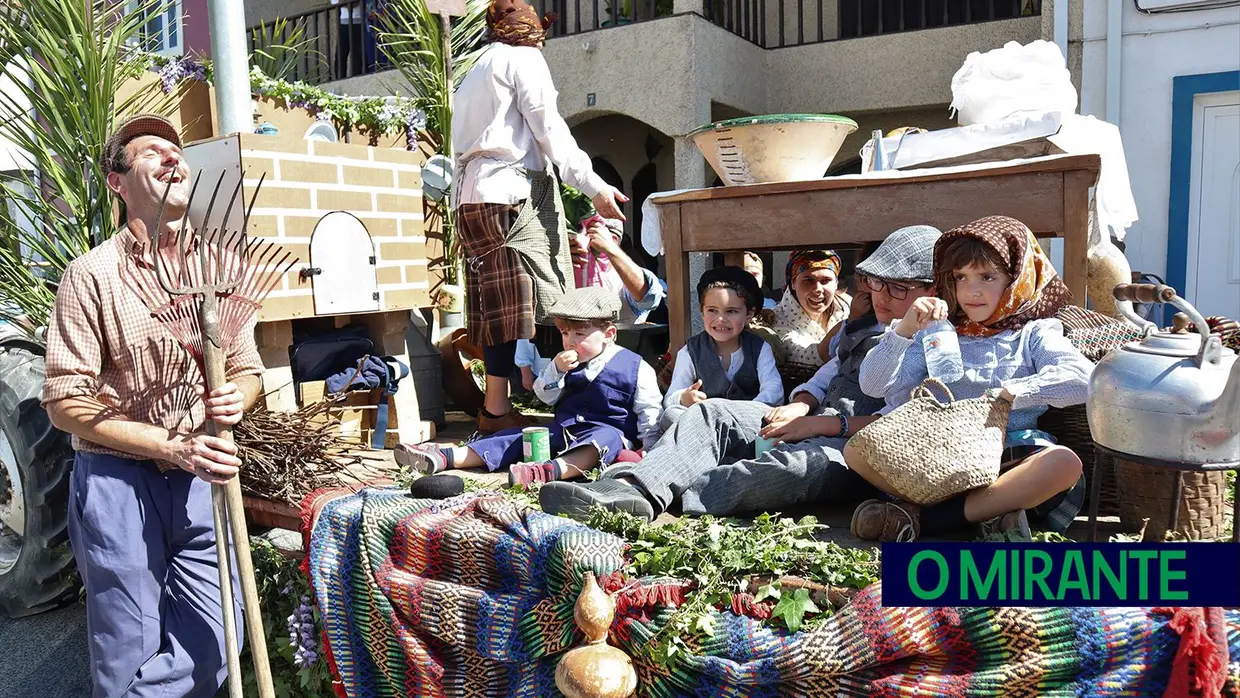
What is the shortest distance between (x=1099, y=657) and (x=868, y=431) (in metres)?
0.79

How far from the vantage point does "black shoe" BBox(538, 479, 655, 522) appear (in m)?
2.64

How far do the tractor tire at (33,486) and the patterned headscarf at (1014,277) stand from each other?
324 centimetres

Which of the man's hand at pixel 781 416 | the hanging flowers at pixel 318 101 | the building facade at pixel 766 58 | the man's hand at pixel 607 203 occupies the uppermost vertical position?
the building facade at pixel 766 58

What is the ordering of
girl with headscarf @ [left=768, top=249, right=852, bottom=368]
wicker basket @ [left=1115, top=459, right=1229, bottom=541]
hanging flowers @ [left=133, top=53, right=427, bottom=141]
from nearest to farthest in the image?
wicker basket @ [left=1115, top=459, right=1229, bottom=541], girl with headscarf @ [left=768, top=249, right=852, bottom=368], hanging flowers @ [left=133, top=53, right=427, bottom=141]

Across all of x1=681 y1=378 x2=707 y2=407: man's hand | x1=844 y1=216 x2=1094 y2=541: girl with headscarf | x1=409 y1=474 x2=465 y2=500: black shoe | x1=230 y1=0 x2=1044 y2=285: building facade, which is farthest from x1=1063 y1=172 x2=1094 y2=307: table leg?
x1=230 y1=0 x2=1044 y2=285: building facade

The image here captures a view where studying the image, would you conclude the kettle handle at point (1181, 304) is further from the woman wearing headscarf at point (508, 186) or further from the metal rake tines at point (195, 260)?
the woman wearing headscarf at point (508, 186)

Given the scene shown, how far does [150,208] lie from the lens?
249 centimetres

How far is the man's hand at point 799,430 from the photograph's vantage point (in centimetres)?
310

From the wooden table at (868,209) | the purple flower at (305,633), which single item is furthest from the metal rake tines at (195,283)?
the wooden table at (868,209)

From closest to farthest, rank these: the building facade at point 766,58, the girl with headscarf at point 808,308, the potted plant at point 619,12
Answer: the girl with headscarf at point 808,308, the building facade at point 766,58, the potted plant at point 619,12

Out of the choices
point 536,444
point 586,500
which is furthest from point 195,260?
point 536,444

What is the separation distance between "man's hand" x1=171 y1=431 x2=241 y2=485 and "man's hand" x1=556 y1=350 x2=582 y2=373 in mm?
1550

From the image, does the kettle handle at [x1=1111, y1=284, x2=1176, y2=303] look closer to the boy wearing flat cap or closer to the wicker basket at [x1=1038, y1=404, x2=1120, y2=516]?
the wicker basket at [x1=1038, y1=404, x2=1120, y2=516]

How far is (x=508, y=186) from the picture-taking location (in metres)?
4.05
